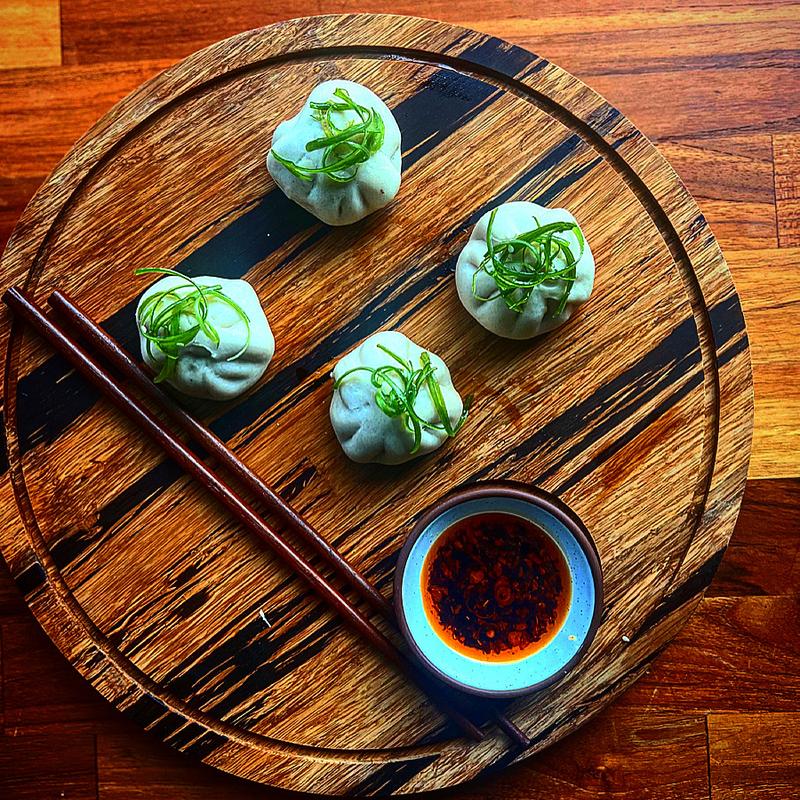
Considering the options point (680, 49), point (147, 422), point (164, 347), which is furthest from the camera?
point (680, 49)

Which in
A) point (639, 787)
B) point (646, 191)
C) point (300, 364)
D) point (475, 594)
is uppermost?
point (300, 364)

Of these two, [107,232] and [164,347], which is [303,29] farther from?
[164,347]

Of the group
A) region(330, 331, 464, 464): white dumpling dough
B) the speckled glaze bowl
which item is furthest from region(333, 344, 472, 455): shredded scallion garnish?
the speckled glaze bowl

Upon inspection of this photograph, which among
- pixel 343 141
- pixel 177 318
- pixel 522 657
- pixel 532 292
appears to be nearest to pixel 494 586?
pixel 522 657

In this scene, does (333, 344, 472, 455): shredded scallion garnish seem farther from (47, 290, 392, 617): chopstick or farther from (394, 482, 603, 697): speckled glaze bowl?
(47, 290, 392, 617): chopstick

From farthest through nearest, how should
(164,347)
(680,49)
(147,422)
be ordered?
(680,49) → (147,422) → (164,347)

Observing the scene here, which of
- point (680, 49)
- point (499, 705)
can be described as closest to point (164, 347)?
point (499, 705)

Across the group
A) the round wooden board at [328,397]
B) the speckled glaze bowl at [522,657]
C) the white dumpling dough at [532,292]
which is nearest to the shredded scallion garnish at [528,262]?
the white dumpling dough at [532,292]
